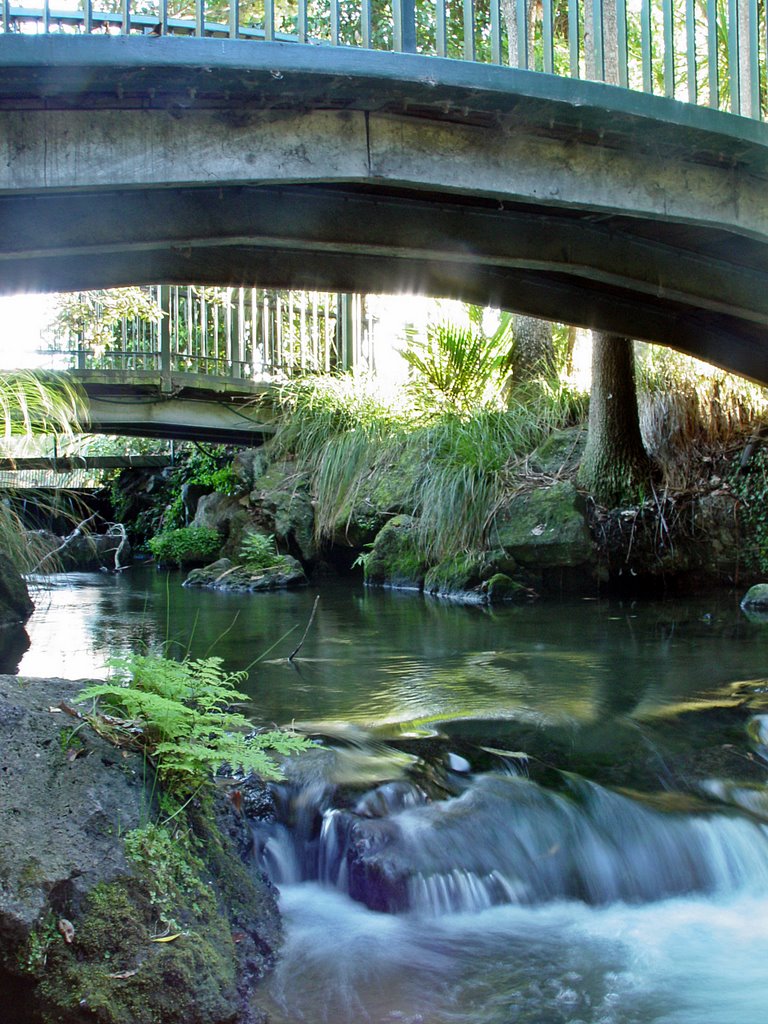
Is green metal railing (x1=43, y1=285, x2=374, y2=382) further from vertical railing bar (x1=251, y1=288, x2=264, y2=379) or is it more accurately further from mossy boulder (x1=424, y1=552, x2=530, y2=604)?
mossy boulder (x1=424, y1=552, x2=530, y2=604)

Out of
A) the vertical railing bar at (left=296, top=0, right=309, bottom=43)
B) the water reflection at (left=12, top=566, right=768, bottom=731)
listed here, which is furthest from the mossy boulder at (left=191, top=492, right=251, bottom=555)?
the vertical railing bar at (left=296, top=0, right=309, bottom=43)

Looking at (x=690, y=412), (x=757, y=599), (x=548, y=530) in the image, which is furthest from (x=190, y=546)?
(x=757, y=599)

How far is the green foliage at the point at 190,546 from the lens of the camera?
49.8ft

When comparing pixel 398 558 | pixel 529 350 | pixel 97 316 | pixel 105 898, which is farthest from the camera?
pixel 97 316

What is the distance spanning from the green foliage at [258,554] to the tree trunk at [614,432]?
4386mm

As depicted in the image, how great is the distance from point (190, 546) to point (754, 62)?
11.2 metres

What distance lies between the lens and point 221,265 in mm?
7000

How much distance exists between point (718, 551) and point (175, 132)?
7661mm

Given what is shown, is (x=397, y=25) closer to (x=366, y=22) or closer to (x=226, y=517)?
(x=366, y=22)

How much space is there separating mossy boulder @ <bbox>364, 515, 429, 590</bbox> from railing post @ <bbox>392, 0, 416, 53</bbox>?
22.2 ft

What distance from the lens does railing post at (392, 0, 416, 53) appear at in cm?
529

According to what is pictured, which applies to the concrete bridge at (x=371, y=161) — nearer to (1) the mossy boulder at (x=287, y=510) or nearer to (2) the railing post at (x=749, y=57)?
(2) the railing post at (x=749, y=57)

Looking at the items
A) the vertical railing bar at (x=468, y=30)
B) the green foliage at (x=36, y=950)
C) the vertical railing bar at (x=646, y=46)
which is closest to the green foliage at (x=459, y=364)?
the vertical railing bar at (x=646, y=46)

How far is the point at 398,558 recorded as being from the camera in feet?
39.4
